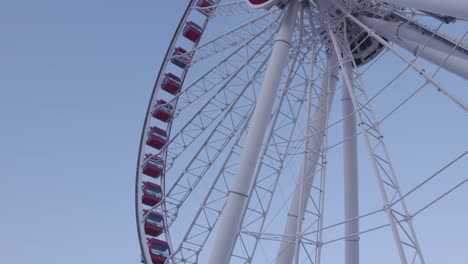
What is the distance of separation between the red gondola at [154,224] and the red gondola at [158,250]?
15.4 inches

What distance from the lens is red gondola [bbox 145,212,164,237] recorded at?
2175 cm

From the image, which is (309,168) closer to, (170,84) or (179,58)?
(170,84)

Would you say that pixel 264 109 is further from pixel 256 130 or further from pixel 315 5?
pixel 315 5

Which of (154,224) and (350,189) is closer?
(350,189)

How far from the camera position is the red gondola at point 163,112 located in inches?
979

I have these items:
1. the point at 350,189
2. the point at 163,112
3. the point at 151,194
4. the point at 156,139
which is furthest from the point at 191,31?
the point at 350,189

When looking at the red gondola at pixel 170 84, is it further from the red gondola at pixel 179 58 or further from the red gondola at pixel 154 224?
the red gondola at pixel 154 224

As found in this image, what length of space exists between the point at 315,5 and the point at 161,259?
1083 cm

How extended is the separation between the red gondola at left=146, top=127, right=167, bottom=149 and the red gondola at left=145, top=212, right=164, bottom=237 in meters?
3.47

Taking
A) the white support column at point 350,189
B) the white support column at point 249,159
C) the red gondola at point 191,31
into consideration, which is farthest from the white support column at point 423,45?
the red gondola at point 191,31

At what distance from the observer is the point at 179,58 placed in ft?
82.7

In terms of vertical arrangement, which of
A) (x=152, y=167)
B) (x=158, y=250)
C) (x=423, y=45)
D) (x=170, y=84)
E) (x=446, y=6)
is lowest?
(x=158, y=250)

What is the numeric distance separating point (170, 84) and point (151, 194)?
17.8ft

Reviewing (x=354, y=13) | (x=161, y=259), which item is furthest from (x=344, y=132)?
(x=161, y=259)
